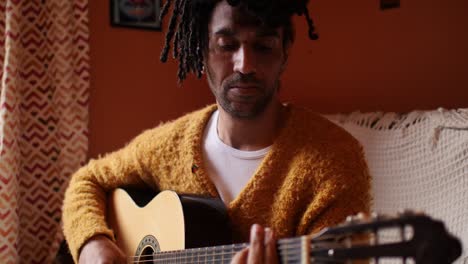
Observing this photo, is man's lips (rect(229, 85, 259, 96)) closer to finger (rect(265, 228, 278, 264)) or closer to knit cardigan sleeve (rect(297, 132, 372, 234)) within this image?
knit cardigan sleeve (rect(297, 132, 372, 234))

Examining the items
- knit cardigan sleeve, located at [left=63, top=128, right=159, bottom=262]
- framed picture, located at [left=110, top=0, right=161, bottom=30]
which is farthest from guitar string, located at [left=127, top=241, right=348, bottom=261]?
framed picture, located at [left=110, top=0, right=161, bottom=30]

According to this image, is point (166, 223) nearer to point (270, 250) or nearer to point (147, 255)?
point (147, 255)


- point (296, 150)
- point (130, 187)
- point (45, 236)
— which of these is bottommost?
point (45, 236)

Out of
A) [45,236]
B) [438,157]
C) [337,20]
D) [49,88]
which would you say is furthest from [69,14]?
[438,157]

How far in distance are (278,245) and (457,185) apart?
802 millimetres

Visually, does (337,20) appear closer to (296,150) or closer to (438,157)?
(438,157)

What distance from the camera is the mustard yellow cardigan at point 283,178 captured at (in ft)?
3.69

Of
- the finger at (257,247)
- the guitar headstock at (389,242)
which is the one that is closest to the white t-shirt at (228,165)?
the finger at (257,247)

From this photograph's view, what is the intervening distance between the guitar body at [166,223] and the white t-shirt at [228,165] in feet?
0.23

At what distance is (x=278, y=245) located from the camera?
87 centimetres

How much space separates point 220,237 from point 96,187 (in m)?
0.47

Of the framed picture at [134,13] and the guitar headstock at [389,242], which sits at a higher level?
the framed picture at [134,13]

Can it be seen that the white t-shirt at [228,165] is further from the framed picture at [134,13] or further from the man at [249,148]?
the framed picture at [134,13]

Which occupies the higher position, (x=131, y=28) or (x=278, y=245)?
(x=131, y=28)
